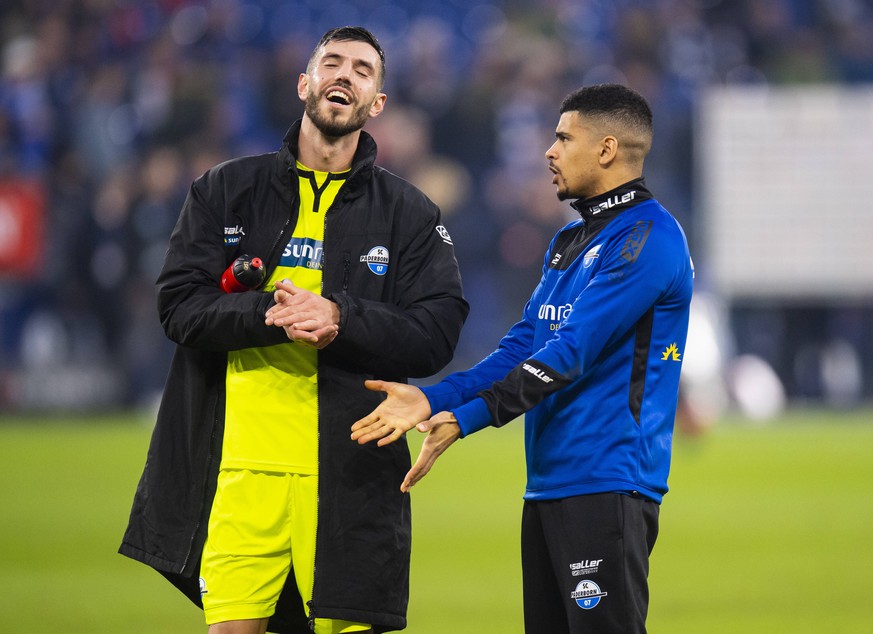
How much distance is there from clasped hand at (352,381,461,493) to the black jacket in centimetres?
12

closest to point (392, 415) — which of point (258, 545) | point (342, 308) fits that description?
point (342, 308)

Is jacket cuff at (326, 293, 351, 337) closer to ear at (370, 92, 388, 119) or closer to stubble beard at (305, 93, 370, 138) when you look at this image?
stubble beard at (305, 93, 370, 138)

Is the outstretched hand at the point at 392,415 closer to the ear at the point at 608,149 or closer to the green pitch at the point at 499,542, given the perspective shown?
the ear at the point at 608,149

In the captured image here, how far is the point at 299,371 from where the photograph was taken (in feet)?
12.6

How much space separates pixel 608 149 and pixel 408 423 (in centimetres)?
103

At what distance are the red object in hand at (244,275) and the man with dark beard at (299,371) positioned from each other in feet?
0.07

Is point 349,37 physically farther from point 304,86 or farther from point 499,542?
point 499,542

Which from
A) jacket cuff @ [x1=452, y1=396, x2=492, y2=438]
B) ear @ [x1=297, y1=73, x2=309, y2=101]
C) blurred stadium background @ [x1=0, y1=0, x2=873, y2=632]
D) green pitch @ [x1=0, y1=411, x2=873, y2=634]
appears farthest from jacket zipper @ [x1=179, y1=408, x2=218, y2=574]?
blurred stadium background @ [x1=0, y1=0, x2=873, y2=632]

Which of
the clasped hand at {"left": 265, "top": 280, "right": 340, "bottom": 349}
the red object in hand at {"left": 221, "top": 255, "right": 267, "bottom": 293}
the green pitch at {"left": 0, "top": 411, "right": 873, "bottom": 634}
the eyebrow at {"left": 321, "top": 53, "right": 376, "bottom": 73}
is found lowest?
the green pitch at {"left": 0, "top": 411, "right": 873, "bottom": 634}

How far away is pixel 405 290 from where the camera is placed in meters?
3.94

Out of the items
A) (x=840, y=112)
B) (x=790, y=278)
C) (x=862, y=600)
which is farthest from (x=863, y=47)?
(x=862, y=600)

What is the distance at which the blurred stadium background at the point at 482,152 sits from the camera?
753 inches

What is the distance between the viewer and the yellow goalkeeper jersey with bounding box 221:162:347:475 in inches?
149

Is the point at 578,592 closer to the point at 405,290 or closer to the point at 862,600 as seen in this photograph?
the point at 405,290
